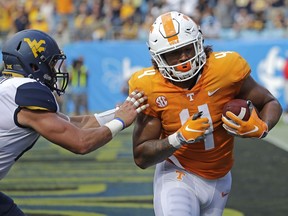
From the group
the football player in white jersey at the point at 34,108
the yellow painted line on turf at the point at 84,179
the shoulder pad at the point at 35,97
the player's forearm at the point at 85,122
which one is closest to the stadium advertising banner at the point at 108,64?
the yellow painted line on turf at the point at 84,179

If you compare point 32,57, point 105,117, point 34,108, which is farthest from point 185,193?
point 32,57

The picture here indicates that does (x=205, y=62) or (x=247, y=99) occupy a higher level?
(x=205, y=62)

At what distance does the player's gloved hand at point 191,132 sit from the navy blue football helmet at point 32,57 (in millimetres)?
760

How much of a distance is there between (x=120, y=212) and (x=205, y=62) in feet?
8.83

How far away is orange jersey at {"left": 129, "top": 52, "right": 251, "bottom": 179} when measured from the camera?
4258 millimetres

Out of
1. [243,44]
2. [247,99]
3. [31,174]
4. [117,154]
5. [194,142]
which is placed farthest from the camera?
[243,44]

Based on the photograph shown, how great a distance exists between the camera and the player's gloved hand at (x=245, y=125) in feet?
13.2

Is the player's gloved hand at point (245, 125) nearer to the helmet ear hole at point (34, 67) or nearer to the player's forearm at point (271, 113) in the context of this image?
the player's forearm at point (271, 113)

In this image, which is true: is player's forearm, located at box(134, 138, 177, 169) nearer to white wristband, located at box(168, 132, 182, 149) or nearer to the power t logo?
white wristband, located at box(168, 132, 182, 149)

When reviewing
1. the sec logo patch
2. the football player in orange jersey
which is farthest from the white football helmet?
the sec logo patch

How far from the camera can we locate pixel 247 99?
4.45m

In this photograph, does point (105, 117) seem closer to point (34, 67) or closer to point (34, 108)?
point (34, 67)

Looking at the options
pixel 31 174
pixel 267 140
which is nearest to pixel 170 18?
pixel 31 174

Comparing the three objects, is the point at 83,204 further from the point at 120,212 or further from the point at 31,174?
the point at 31,174
